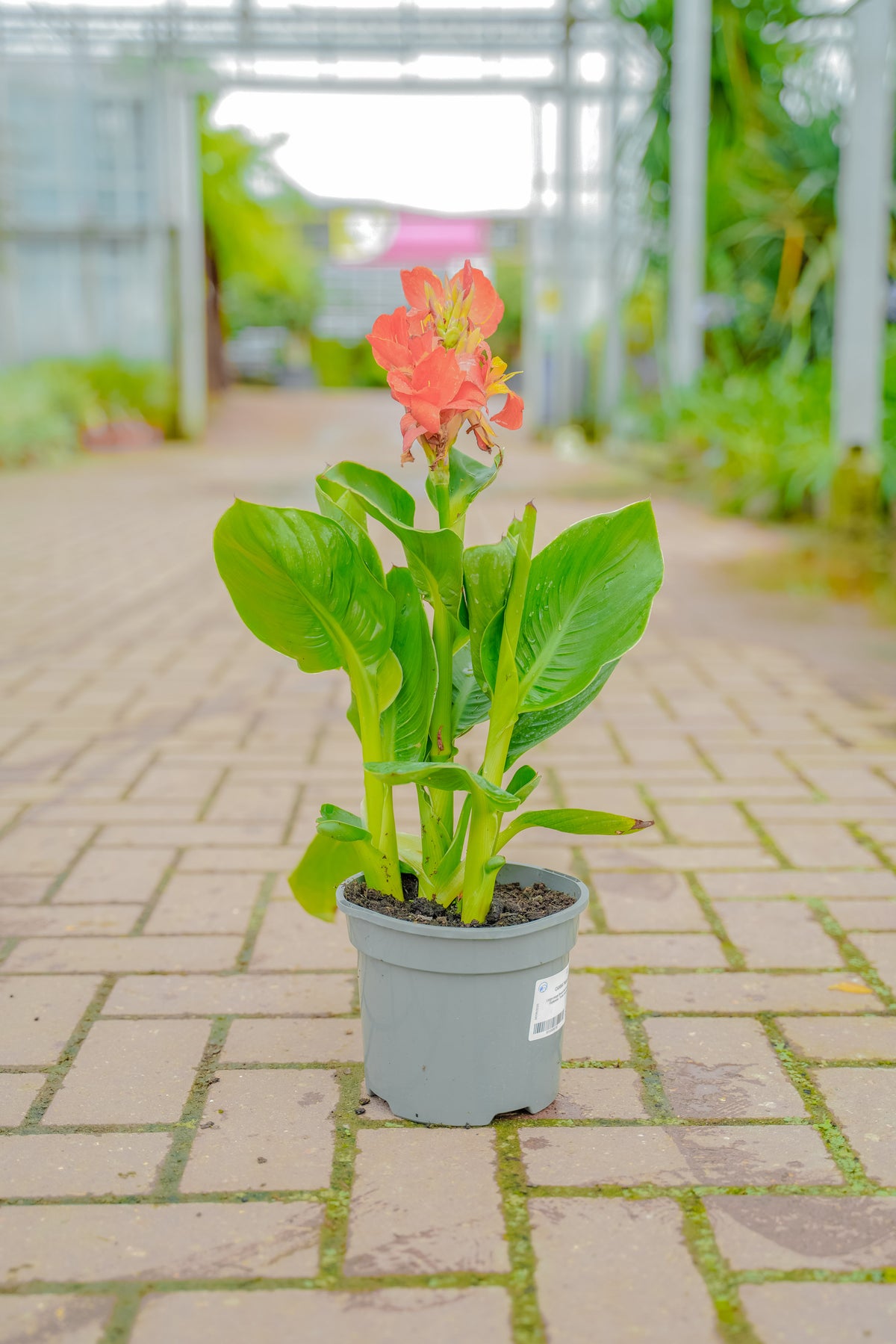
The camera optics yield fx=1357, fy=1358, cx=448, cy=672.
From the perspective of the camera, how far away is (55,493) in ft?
33.8

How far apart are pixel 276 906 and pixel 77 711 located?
155 cm

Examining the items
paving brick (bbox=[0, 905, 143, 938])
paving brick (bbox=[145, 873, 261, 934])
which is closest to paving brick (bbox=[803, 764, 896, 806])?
paving brick (bbox=[145, 873, 261, 934])

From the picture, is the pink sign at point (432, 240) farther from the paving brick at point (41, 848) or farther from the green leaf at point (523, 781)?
the green leaf at point (523, 781)

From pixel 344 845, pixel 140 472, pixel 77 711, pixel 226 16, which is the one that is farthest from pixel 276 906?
pixel 226 16

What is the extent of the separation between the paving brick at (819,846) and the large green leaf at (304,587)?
129 cm

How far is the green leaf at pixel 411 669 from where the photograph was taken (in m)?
1.73

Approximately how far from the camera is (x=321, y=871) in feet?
6.39

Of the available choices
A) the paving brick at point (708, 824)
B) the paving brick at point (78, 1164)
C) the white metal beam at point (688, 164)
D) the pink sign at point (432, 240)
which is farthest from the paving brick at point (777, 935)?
the pink sign at point (432, 240)

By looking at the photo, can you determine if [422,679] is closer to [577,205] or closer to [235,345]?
[577,205]

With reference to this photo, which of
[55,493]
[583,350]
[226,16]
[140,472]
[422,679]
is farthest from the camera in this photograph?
[583,350]

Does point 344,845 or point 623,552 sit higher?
point 623,552

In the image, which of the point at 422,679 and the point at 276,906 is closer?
the point at 422,679

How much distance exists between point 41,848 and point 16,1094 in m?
1.00

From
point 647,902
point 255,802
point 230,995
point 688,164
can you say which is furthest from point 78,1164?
point 688,164
